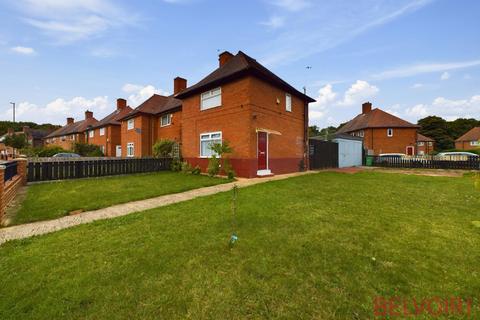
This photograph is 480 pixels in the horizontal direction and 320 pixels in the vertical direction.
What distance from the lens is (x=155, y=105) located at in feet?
80.4

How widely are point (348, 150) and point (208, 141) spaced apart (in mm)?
15976

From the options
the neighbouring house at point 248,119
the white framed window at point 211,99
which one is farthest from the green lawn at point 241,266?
the white framed window at point 211,99

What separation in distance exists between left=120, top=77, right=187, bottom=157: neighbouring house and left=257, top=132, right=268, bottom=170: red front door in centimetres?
1024

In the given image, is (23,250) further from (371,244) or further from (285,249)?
(371,244)

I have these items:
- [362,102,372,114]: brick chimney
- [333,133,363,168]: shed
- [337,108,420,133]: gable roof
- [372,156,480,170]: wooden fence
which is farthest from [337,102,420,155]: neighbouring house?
[333,133,363,168]: shed

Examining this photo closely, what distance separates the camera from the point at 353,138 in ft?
77.3

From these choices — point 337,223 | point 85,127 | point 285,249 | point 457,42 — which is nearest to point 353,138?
point 457,42

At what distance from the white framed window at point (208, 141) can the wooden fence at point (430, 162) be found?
19595mm

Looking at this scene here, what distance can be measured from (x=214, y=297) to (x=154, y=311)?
63 cm

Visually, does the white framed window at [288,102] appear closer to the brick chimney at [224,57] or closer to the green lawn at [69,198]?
the brick chimney at [224,57]

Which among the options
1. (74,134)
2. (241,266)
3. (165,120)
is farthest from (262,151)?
(74,134)

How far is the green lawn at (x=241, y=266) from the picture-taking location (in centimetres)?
230

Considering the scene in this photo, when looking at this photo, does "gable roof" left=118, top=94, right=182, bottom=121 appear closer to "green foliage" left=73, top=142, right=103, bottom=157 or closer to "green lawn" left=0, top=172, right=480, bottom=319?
"green foliage" left=73, top=142, right=103, bottom=157

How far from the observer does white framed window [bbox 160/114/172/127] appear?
21.6m
